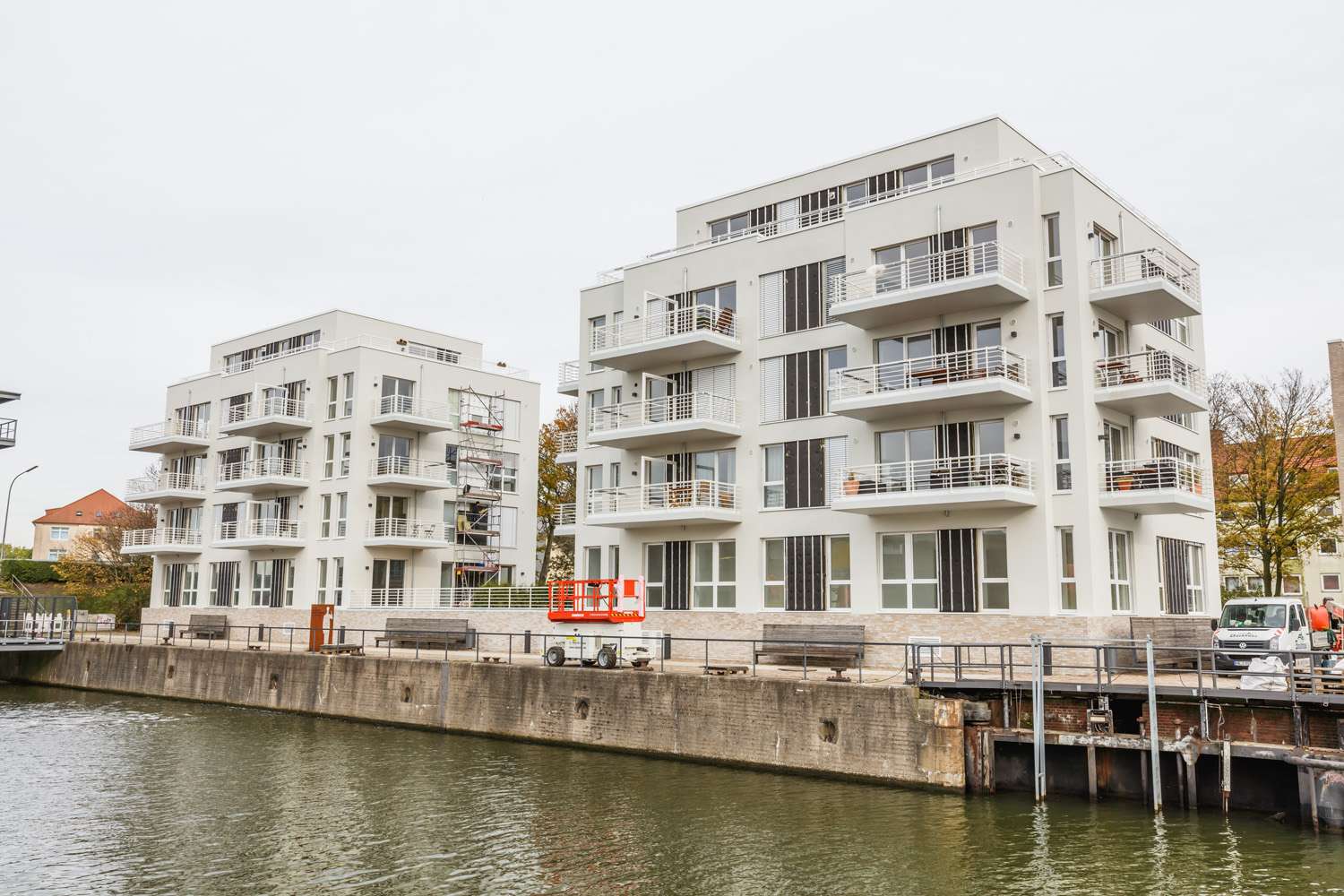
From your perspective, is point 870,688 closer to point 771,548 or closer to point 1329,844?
point 1329,844

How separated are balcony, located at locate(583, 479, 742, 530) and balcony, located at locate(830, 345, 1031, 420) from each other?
15.6ft

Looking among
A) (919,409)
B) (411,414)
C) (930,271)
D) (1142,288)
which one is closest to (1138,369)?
(1142,288)

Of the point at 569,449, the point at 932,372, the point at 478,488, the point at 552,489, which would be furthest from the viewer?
the point at 552,489

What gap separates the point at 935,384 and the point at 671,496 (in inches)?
349

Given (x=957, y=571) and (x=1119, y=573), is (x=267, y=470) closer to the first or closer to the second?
(x=957, y=571)

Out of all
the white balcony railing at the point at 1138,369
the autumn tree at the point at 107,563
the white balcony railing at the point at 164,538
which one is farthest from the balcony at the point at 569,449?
the autumn tree at the point at 107,563

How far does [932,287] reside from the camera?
25.6m

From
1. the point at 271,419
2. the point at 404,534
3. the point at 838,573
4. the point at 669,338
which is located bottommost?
the point at 838,573

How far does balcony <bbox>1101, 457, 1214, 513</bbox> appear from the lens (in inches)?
966

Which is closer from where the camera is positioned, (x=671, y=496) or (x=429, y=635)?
(x=671, y=496)

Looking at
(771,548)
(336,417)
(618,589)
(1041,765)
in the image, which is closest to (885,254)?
(771,548)

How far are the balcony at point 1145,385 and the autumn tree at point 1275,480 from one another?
14.9 meters

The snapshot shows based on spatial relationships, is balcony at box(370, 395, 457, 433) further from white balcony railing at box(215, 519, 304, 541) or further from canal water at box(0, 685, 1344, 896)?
canal water at box(0, 685, 1344, 896)

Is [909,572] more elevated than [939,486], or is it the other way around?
[939,486]
